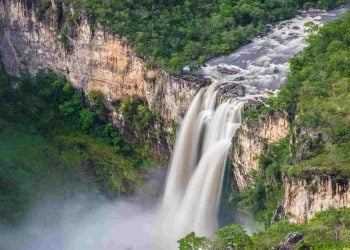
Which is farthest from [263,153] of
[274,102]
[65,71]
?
[65,71]

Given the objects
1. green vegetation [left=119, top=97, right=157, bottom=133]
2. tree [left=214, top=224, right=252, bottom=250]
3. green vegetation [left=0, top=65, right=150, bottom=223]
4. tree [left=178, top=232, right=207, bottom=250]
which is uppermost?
tree [left=214, top=224, right=252, bottom=250]

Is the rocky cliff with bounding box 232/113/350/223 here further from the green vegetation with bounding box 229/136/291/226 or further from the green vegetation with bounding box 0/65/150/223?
the green vegetation with bounding box 0/65/150/223

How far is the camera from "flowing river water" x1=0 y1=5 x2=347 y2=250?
3225 cm

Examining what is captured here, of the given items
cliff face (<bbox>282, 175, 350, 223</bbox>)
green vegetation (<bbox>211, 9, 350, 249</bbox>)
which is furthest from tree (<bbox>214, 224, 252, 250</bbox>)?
cliff face (<bbox>282, 175, 350, 223</bbox>)

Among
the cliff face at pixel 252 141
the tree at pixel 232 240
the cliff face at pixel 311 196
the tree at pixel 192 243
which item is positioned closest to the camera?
the tree at pixel 232 240

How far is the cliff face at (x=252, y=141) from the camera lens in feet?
99.8

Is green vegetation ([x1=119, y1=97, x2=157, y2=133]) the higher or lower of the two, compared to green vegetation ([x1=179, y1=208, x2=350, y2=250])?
lower

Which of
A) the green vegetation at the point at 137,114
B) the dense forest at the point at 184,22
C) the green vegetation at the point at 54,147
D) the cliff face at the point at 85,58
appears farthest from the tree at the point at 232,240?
the green vegetation at the point at 137,114

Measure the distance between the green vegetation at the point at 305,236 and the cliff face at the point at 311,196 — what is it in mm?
1326

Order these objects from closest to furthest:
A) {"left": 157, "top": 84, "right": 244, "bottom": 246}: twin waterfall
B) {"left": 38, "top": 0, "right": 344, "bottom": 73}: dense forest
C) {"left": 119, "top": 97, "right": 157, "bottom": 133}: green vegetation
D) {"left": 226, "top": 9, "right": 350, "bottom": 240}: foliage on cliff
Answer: {"left": 226, "top": 9, "right": 350, "bottom": 240}: foliage on cliff
{"left": 157, "top": 84, "right": 244, "bottom": 246}: twin waterfall
{"left": 38, "top": 0, "right": 344, "bottom": 73}: dense forest
{"left": 119, "top": 97, "right": 157, "bottom": 133}: green vegetation

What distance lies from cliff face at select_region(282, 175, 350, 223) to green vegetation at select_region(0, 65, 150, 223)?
1033 cm

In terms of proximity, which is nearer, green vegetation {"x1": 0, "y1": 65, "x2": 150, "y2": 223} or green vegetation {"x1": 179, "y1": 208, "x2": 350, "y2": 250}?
green vegetation {"x1": 179, "y1": 208, "x2": 350, "y2": 250}

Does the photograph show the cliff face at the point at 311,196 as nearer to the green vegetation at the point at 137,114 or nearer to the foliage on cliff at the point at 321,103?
the foliage on cliff at the point at 321,103

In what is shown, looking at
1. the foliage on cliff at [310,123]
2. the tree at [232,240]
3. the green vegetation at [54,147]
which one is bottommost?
the green vegetation at [54,147]
